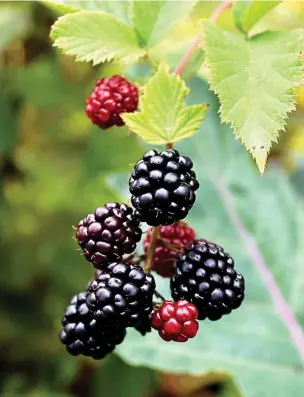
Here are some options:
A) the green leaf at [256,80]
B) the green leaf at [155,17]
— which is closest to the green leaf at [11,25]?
the green leaf at [155,17]

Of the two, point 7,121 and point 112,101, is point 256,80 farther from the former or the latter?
point 7,121

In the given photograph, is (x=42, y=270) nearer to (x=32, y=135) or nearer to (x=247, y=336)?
(x=32, y=135)

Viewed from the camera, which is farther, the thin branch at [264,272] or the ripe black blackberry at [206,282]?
the thin branch at [264,272]

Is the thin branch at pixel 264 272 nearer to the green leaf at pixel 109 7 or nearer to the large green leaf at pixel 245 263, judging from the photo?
the large green leaf at pixel 245 263

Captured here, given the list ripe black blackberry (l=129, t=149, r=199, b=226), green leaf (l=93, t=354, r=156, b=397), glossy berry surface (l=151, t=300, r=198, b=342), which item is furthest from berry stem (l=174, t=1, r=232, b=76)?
green leaf (l=93, t=354, r=156, b=397)

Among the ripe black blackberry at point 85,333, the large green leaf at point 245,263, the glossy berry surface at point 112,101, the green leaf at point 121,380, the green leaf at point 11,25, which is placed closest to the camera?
the ripe black blackberry at point 85,333

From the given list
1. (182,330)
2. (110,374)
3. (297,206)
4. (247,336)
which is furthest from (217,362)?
(182,330)

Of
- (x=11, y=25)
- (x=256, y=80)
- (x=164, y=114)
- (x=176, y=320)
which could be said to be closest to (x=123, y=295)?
(x=176, y=320)

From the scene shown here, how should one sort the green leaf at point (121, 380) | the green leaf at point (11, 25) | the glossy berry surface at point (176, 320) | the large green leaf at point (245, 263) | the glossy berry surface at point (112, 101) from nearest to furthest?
the glossy berry surface at point (176, 320)
the glossy berry surface at point (112, 101)
the large green leaf at point (245, 263)
the green leaf at point (11, 25)
the green leaf at point (121, 380)

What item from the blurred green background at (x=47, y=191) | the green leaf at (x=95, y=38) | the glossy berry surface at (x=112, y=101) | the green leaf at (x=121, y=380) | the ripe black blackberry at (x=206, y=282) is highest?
the green leaf at (x=95, y=38)
